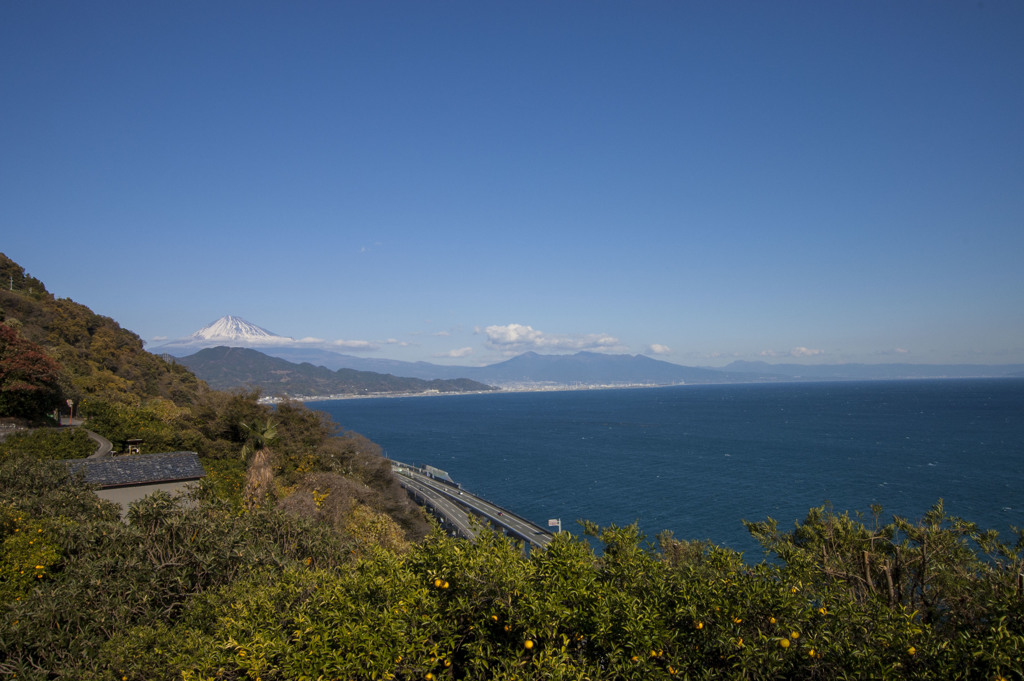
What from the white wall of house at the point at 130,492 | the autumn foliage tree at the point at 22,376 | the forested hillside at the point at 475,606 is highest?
the autumn foliage tree at the point at 22,376

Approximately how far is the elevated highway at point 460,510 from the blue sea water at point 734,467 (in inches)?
136

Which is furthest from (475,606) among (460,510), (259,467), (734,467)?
(734,467)

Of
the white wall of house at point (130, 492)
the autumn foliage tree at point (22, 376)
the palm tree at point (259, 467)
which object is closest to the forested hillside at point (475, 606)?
the palm tree at point (259, 467)

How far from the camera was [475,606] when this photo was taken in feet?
17.5

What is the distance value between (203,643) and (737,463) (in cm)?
6203

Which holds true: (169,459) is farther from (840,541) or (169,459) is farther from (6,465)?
(840,541)

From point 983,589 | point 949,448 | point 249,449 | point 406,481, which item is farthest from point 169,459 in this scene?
point 949,448

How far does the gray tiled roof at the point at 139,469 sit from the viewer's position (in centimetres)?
1841

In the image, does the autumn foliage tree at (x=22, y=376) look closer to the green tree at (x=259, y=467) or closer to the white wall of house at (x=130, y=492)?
the white wall of house at (x=130, y=492)

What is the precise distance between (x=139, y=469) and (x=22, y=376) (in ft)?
43.6

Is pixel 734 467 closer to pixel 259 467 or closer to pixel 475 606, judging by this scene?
pixel 259 467

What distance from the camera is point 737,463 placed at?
6016 centimetres

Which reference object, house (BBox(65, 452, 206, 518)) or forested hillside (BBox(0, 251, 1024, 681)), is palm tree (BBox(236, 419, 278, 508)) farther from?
forested hillside (BBox(0, 251, 1024, 681))

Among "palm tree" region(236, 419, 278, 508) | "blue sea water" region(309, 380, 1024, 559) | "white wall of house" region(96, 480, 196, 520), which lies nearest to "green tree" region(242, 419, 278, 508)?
"palm tree" region(236, 419, 278, 508)
